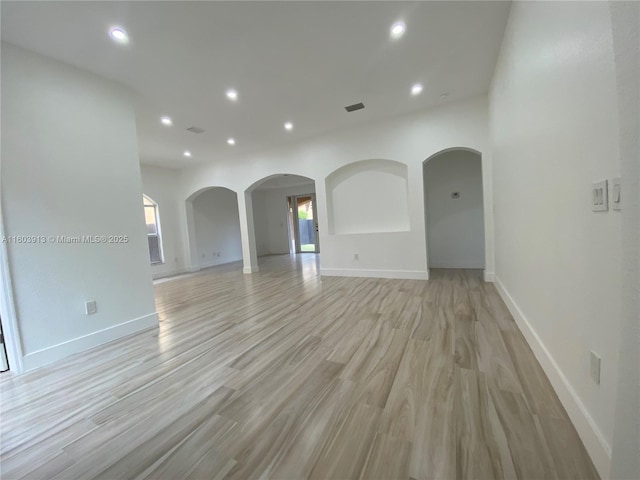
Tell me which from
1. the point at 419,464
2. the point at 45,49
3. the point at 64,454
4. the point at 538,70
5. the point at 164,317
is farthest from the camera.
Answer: the point at 164,317

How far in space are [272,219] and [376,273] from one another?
6.40 meters

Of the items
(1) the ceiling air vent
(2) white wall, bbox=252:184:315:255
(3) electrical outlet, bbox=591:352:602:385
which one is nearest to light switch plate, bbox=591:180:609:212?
(3) electrical outlet, bbox=591:352:602:385

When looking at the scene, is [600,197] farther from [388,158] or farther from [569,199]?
[388,158]

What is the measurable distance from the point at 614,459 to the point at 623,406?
0.24 meters

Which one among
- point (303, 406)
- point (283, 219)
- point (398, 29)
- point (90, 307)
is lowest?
point (303, 406)

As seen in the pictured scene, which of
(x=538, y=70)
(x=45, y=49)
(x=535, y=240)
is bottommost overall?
(x=535, y=240)

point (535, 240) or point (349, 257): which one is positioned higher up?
point (535, 240)

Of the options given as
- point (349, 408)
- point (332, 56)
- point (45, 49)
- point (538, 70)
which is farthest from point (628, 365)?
point (45, 49)

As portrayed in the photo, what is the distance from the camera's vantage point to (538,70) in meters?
1.62

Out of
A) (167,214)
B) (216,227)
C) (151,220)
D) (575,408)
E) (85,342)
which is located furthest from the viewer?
(216,227)

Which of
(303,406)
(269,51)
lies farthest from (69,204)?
(303,406)

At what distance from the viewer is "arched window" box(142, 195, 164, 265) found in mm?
6500

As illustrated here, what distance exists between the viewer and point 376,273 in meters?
4.85

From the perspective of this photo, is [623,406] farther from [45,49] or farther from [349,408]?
[45,49]
